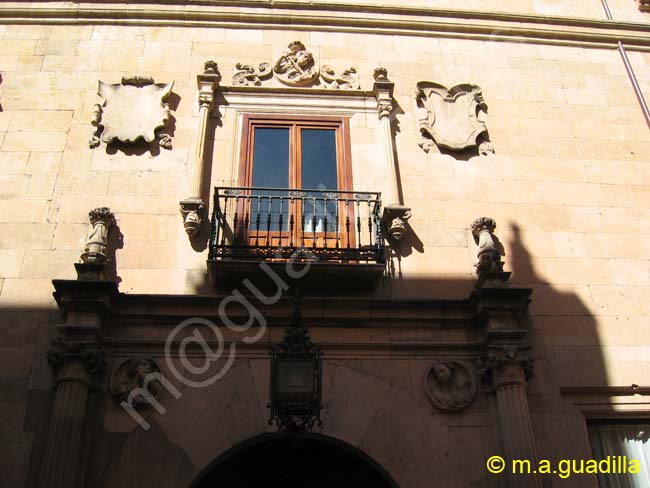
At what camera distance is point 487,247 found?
6.97m

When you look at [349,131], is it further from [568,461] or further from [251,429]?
[568,461]

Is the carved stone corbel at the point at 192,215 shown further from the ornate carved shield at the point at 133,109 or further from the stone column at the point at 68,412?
the stone column at the point at 68,412

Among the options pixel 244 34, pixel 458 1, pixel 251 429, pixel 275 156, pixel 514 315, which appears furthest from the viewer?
pixel 458 1

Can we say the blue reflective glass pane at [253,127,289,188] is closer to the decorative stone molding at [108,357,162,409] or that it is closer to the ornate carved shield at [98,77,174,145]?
the ornate carved shield at [98,77,174,145]

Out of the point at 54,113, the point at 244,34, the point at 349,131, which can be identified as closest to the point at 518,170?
the point at 349,131

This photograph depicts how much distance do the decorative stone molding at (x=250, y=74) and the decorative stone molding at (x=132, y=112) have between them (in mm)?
818

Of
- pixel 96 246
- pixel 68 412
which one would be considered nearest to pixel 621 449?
pixel 68 412

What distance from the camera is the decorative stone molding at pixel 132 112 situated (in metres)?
Answer: 7.69

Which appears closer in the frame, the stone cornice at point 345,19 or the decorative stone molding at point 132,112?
the decorative stone molding at point 132,112

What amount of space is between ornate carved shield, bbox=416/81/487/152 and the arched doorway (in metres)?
3.71

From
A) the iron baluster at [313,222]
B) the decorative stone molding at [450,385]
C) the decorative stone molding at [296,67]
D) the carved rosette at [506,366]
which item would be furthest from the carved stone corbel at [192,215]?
the carved rosette at [506,366]

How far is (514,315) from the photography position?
21.3 ft

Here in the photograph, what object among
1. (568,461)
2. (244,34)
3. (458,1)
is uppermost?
(458,1)

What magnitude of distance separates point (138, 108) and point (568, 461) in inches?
237
